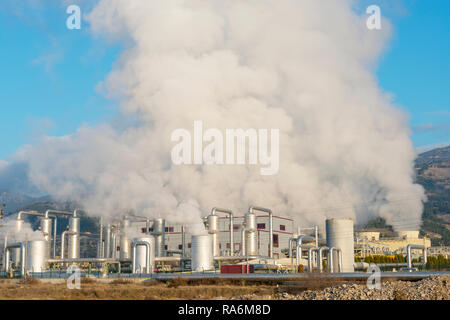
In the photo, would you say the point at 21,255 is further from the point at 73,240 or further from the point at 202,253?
the point at 202,253

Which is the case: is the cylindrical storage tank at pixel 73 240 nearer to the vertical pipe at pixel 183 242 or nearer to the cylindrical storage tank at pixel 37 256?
the cylindrical storage tank at pixel 37 256

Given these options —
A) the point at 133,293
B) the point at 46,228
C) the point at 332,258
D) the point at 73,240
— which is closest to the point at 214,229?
the point at 332,258

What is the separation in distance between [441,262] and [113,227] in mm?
44952

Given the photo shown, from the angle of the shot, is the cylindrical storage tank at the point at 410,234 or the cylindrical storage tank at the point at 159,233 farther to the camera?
the cylindrical storage tank at the point at 410,234

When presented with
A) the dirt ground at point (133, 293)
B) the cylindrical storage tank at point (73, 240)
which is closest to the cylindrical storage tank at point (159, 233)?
the cylindrical storage tank at point (73, 240)

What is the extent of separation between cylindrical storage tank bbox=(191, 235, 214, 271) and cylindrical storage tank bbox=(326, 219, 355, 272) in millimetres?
11925

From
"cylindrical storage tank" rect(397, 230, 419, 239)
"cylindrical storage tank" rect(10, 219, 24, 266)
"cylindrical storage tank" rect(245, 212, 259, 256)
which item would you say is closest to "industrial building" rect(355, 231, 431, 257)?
"cylindrical storage tank" rect(397, 230, 419, 239)

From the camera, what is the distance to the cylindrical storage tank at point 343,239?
49.4 m

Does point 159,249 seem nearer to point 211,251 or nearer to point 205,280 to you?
point 211,251

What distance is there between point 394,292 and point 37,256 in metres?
41.5

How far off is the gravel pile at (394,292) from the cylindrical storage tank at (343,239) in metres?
13.2

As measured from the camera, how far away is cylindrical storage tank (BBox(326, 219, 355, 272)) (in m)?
49.4
